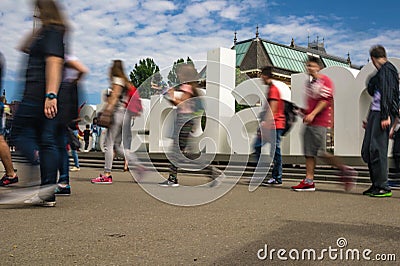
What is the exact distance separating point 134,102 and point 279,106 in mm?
2564

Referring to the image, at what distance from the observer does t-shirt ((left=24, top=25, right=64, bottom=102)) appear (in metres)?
4.84

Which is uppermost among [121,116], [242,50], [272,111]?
[242,50]

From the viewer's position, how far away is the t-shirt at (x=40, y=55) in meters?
4.84

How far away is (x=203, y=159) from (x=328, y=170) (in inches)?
105

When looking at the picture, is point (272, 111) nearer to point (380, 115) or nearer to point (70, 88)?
point (380, 115)

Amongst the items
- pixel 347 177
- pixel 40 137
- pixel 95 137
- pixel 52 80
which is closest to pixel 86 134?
pixel 95 137

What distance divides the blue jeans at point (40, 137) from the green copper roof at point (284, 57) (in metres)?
66.6

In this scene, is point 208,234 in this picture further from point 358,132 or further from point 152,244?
point 358,132

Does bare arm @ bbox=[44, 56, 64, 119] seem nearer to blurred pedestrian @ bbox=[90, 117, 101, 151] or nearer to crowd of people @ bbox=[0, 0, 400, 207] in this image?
crowd of people @ bbox=[0, 0, 400, 207]

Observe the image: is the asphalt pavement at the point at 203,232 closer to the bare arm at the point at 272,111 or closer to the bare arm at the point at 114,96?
the bare arm at the point at 114,96

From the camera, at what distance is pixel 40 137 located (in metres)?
4.98

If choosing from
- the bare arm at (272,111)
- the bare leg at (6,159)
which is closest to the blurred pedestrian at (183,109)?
the bare arm at (272,111)

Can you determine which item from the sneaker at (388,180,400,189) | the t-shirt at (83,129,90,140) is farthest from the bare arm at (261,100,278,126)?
the t-shirt at (83,129,90,140)

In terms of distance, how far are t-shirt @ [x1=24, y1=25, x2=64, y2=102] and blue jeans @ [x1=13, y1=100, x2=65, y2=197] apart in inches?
4.5
